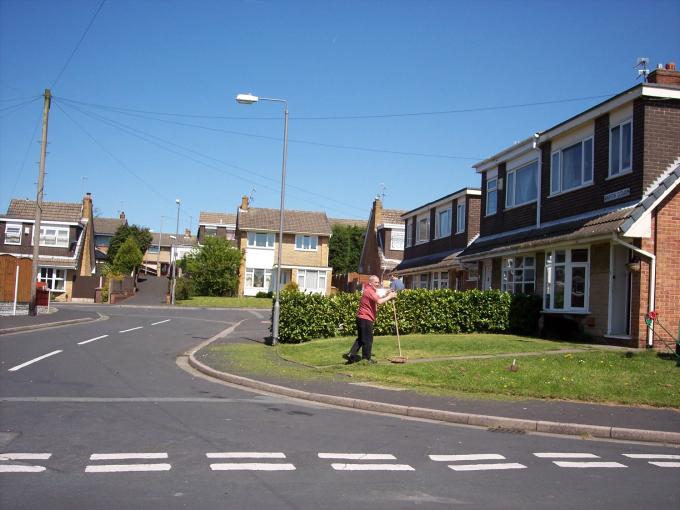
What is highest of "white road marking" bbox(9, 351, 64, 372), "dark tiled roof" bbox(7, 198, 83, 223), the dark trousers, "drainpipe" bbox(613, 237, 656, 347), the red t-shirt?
"dark tiled roof" bbox(7, 198, 83, 223)

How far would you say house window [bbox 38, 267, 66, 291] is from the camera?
5462cm

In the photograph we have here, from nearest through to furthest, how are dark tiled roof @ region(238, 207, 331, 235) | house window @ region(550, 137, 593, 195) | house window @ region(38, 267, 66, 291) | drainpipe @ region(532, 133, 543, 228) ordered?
house window @ region(550, 137, 593, 195) < drainpipe @ region(532, 133, 543, 228) < house window @ region(38, 267, 66, 291) < dark tiled roof @ region(238, 207, 331, 235)

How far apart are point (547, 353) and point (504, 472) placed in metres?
8.80

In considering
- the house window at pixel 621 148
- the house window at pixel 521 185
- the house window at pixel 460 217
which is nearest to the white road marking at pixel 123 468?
the house window at pixel 621 148

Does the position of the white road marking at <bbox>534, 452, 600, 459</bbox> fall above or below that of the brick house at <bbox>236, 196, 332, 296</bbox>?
below

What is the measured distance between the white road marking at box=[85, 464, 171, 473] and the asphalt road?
2cm

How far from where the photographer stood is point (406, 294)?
20.6 m

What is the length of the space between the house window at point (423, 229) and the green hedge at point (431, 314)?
15802mm

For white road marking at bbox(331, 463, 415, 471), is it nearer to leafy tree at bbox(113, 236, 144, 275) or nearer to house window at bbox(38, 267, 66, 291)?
house window at bbox(38, 267, 66, 291)

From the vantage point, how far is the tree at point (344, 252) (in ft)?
238

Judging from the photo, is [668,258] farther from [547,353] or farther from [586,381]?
[586,381]

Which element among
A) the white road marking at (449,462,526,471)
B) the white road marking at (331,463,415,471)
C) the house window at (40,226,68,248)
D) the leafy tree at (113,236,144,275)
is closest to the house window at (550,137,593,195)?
the white road marking at (449,462,526,471)

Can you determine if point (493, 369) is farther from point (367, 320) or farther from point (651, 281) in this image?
point (651, 281)

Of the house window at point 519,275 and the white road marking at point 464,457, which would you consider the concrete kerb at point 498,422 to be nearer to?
the white road marking at point 464,457
